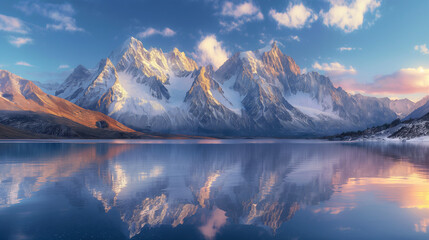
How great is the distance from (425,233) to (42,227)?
21.6m

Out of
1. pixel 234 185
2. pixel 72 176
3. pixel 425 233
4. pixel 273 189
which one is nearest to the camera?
pixel 425 233

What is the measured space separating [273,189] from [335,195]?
18.3 ft

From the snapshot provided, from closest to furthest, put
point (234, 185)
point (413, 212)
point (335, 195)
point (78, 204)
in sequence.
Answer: point (413, 212), point (78, 204), point (335, 195), point (234, 185)

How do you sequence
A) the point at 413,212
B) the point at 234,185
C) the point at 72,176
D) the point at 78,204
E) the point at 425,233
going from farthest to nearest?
1. the point at 72,176
2. the point at 234,185
3. the point at 78,204
4. the point at 413,212
5. the point at 425,233

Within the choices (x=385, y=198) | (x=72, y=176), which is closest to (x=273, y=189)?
(x=385, y=198)

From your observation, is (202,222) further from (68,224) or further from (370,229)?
(370,229)

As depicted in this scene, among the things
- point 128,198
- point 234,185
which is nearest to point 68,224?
point 128,198

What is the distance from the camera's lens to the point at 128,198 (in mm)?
25188

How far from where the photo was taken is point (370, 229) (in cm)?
1773

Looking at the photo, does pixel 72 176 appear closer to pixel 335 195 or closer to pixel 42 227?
pixel 42 227

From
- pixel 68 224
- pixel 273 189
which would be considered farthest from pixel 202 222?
pixel 273 189

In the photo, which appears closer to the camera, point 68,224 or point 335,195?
point 68,224

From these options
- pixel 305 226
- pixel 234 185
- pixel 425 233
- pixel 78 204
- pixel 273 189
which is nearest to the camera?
pixel 425 233

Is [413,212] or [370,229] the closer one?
[370,229]
